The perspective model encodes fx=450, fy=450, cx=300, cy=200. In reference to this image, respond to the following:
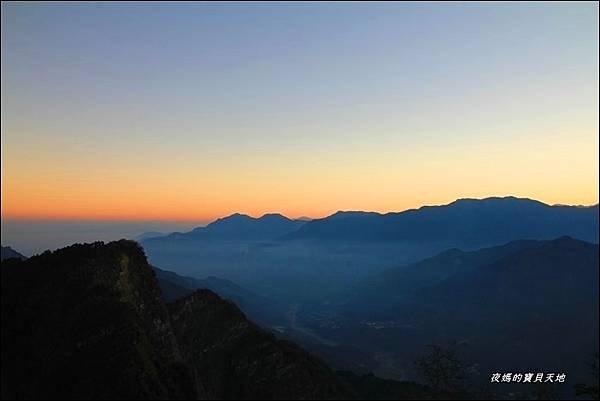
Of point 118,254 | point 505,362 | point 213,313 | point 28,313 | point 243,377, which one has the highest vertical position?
point 118,254

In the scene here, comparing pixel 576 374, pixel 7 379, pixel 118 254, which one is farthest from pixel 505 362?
pixel 7 379

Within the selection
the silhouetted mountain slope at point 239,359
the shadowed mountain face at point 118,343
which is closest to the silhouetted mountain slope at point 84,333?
the shadowed mountain face at point 118,343

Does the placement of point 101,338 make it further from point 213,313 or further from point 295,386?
point 213,313

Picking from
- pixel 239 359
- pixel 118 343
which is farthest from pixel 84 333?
pixel 239 359

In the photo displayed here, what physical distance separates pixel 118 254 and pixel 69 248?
25.8ft

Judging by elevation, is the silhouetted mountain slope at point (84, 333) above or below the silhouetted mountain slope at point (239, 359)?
above

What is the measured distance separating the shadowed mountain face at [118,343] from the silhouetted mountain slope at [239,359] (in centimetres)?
16

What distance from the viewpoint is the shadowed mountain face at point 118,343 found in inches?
1495

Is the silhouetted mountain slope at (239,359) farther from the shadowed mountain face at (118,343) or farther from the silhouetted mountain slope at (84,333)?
the silhouetted mountain slope at (84,333)

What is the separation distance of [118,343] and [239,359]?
68.4 ft

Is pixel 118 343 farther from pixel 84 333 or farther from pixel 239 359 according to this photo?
pixel 239 359

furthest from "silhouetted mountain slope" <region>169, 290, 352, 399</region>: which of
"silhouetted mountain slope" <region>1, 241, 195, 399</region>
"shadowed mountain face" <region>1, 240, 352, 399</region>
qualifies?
"silhouetted mountain slope" <region>1, 241, 195, 399</region>

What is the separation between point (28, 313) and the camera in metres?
44.6

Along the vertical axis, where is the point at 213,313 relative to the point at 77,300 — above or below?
below
